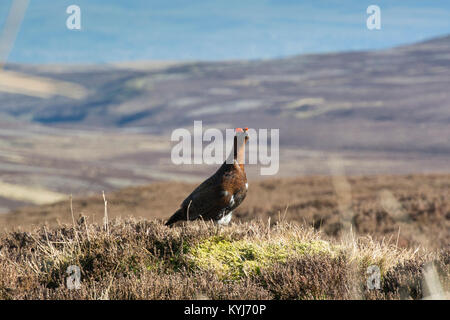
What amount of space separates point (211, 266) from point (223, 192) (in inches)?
59.8

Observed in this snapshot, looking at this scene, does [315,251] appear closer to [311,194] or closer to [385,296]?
[385,296]

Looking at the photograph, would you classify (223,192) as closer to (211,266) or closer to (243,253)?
(243,253)

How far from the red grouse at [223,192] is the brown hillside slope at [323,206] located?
3748 millimetres

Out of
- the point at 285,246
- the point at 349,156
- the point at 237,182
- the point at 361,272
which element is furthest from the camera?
the point at 349,156

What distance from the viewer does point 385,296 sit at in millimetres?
4215

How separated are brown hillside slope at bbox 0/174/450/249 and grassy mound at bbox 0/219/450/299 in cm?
449

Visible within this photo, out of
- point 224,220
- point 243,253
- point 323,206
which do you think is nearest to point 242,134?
point 224,220

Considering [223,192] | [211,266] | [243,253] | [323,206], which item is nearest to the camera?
[211,266]

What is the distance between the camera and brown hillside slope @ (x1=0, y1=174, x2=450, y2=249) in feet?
52.0

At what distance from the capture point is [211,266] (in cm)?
502
